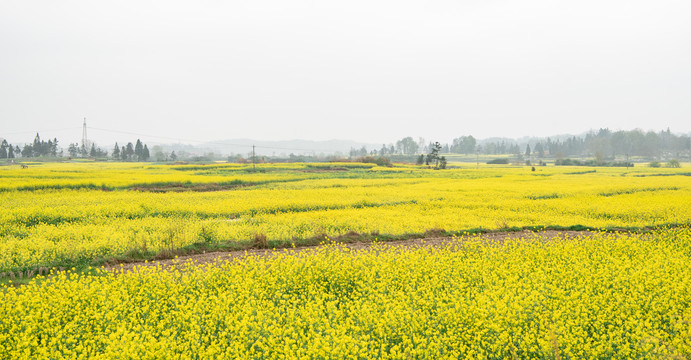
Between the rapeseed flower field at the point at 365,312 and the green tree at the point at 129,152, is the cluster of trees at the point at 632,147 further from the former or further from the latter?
the rapeseed flower field at the point at 365,312

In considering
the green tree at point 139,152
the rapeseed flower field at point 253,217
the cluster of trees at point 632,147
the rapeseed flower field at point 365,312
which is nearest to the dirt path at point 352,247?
the rapeseed flower field at point 253,217

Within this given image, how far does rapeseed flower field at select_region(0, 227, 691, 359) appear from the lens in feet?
18.7

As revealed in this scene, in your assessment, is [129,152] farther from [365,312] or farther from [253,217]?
[365,312]

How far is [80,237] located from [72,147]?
134 meters

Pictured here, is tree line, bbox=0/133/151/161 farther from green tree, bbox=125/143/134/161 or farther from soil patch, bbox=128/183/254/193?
soil patch, bbox=128/183/254/193

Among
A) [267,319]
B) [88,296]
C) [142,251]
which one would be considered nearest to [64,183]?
[142,251]

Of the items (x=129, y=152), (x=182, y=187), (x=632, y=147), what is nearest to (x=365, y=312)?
(x=182, y=187)

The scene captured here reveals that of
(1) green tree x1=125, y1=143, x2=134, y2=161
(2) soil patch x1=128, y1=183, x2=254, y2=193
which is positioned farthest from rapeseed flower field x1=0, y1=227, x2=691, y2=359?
(1) green tree x1=125, y1=143, x2=134, y2=161

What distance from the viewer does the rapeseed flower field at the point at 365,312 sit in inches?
224

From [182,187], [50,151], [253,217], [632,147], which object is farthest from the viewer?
[632,147]

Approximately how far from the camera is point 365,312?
6.75m

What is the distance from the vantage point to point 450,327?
6637 millimetres

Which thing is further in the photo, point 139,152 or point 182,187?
point 139,152

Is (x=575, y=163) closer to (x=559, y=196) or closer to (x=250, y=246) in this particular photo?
(x=559, y=196)
